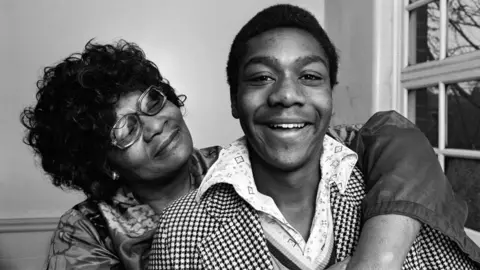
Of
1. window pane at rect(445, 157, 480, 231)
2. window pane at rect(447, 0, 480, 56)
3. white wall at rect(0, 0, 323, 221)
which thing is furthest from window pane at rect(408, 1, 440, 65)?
white wall at rect(0, 0, 323, 221)

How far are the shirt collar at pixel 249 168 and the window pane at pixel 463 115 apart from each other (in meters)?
1.16

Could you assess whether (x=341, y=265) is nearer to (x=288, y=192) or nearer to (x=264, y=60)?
(x=288, y=192)

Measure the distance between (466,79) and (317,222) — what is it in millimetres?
1344

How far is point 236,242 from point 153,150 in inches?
25.0

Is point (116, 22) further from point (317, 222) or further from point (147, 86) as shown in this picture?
point (317, 222)

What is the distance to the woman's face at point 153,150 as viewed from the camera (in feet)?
5.37

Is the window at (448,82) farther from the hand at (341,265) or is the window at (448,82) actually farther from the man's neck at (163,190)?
the hand at (341,265)

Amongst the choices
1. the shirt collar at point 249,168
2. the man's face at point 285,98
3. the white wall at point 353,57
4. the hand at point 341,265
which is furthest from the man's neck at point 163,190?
the white wall at point 353,57

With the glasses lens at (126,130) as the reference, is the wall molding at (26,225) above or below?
below

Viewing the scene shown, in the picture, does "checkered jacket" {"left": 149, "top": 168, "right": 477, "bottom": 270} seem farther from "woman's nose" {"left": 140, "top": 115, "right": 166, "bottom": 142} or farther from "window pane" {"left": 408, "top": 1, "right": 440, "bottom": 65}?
"window pane" {"left": 408, "top": 1, "right": 440, "bottom": 65}

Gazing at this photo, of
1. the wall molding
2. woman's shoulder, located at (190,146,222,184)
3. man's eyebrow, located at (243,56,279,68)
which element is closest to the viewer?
man's eyebrow, located at (243,56,279,68)

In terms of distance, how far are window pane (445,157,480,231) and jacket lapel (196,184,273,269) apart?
1386 millimetres

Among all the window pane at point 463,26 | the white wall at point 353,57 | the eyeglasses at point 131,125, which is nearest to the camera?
the eyeglasses at point 131,125

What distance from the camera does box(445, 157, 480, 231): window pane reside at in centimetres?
210
